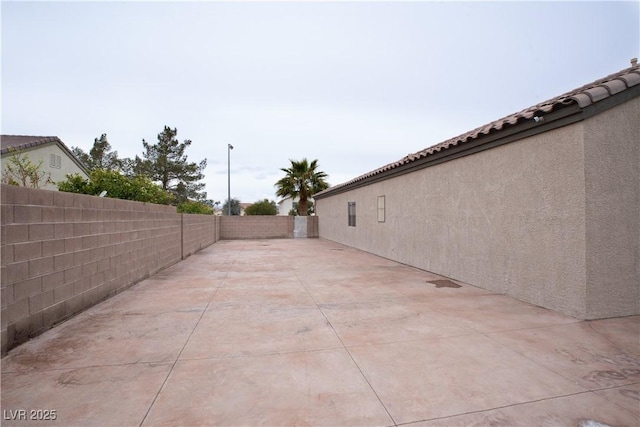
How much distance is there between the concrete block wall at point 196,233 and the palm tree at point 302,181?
7686 millimetres

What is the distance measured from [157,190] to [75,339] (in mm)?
8188

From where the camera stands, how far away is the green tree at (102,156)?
3141 cm

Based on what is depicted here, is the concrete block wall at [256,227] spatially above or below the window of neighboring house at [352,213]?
below

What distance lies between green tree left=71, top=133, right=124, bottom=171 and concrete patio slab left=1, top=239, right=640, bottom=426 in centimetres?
3253

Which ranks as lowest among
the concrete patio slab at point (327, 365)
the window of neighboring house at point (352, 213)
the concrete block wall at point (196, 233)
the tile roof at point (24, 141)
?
the concrete patio slab at point (327, 365)

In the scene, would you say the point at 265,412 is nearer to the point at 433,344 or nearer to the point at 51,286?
the point at 433,344

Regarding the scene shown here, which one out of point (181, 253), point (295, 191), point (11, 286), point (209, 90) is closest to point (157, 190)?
point (181, 253)

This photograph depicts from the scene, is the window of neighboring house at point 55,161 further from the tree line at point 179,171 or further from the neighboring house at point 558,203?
the neighboring house at point 558,203

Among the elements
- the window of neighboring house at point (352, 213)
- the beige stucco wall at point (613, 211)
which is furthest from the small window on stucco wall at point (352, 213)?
the beige stucco wall at point (613, 211)

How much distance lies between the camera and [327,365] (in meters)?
3.00

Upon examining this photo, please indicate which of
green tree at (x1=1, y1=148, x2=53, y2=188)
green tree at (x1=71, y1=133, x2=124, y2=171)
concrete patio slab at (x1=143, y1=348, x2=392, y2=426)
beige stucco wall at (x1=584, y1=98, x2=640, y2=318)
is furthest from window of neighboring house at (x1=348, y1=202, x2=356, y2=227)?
green tree at (x1=71, y1=133, x2=124, y2=171)

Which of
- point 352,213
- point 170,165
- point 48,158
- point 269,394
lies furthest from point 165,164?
point 269,394

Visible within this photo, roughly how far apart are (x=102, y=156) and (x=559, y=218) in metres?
38.5

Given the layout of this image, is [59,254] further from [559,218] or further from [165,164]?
[165,164]
